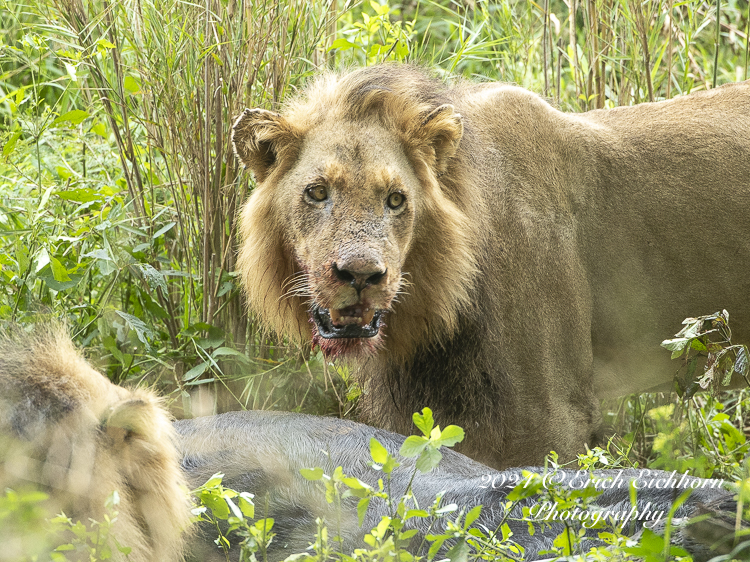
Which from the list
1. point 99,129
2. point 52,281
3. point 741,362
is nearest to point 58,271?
point 52,281

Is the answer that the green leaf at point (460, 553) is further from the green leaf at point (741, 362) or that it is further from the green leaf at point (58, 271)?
the green leaf at point (58, 271)

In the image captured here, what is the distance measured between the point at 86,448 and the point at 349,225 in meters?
1.55

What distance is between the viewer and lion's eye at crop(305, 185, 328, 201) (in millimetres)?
3471

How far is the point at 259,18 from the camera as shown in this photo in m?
4.45

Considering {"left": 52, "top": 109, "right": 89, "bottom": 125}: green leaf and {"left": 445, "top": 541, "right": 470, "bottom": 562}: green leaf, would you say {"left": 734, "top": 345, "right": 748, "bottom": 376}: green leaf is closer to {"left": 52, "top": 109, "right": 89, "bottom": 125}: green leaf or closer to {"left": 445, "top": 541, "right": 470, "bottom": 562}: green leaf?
{"left": 445, "top": 541, "right": 470, "bottom": 562}: green leaf

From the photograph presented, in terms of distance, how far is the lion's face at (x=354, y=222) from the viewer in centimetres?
336

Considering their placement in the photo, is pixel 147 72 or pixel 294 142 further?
pixel 147 72

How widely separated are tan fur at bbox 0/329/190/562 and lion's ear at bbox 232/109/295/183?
5.41 feet

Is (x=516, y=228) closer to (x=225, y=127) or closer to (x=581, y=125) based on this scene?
(x=581, y=125)

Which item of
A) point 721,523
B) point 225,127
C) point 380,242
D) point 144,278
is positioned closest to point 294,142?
point 380,242

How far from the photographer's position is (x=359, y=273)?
3.23m

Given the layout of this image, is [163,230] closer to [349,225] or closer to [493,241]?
[349,225]

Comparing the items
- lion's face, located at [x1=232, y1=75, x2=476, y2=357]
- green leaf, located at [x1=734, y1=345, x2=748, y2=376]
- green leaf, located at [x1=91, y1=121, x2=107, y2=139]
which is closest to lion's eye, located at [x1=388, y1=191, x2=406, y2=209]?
lion's face, located at [x1=232, y1=75, x2=476, y2=357]

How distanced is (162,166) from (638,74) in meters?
2.76
